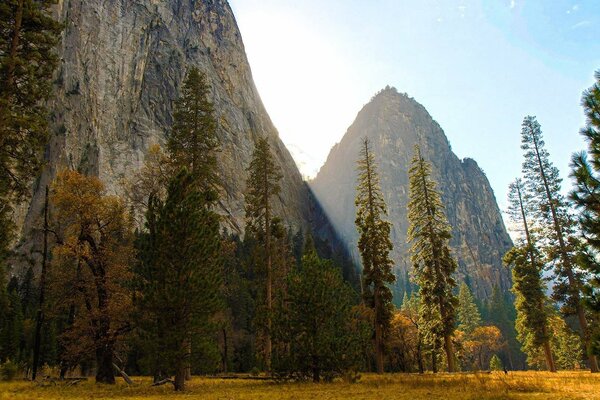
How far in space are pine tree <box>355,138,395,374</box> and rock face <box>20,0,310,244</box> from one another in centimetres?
5036

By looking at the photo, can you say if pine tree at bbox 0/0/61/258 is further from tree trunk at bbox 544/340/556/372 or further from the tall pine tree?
tree trunk at bbox 544/340/556/372

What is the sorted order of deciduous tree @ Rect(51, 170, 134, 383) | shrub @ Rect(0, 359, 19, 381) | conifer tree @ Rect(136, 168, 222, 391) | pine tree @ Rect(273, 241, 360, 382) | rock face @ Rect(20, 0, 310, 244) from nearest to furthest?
conifer tree @ Rect(136, 168, 222, 391) → pine tree @ Rect(273, 241, 360, 382) → deciduous tree @ Rect(51, 170, 134, 383) → shrub @ Rect(0, 359, 19, 381) → rock face @ Rect(20, 0, 310, 244)

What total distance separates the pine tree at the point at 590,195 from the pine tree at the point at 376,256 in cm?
1820

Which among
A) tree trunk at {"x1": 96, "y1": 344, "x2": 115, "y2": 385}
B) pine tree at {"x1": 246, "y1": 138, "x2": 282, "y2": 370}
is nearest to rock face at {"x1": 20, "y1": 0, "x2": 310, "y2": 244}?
pine tree at {"x1": 246, "y1": 138, "x2": 282, "y2": 370}

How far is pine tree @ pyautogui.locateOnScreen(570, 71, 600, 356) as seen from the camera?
1188 centimetres

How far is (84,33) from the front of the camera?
8494 centimetres

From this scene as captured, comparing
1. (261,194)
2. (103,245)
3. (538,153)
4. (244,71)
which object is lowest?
(103,245)

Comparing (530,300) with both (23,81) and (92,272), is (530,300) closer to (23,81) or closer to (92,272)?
(92,272)

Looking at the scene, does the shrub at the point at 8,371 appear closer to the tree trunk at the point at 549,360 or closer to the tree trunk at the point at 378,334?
the tree trunk at the point at 378,334

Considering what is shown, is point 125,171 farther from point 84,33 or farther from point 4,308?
point 4,308

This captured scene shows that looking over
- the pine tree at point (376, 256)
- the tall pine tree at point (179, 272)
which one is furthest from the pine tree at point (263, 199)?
the tall pine tree at point (179, 272)

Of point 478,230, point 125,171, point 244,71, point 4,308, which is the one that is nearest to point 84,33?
point 125,171

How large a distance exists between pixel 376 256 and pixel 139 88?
78923 mm

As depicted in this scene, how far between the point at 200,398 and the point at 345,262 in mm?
84099
